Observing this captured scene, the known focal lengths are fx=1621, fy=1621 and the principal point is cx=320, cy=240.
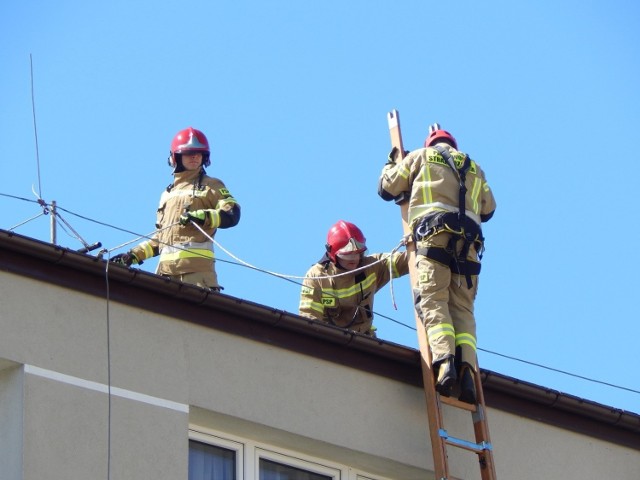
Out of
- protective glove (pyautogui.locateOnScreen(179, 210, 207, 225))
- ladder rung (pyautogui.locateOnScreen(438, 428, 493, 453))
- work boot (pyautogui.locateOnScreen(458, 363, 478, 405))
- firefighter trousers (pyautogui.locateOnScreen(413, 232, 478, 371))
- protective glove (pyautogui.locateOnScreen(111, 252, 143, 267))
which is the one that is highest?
protective glove (pyautogui.locateOnScreen(179, 210, 207, 225))

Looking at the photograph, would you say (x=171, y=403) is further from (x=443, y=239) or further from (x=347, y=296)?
(x=347, y=296)


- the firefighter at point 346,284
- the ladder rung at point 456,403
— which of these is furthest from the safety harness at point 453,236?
the firefighter at point 346,284

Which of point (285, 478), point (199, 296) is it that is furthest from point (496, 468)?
point (199, 296)

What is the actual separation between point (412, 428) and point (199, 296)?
1.88 m

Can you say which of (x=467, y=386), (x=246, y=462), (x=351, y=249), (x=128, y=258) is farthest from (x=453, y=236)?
(x=128, y=258)

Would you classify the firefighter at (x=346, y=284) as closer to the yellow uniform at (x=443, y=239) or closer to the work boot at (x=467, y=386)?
the yellow uniform at (x=443, y=239)

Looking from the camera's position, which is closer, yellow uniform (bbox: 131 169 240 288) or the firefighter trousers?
the firefighter trousers

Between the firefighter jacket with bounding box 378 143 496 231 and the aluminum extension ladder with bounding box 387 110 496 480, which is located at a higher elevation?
the firefighter jacket with bounding box 378 143 496 231

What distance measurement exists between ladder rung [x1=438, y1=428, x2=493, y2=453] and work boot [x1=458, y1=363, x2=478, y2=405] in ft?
0.99

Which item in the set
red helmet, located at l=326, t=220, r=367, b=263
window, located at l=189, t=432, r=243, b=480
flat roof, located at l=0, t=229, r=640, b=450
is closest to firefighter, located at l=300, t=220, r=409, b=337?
red helmet, located at l=326, t=220, r=367, b=263

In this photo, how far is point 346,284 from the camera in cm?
1364

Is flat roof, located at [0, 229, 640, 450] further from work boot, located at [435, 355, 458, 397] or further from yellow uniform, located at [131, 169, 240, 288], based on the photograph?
yellow uniform, located at [131, 169, 240, 288]

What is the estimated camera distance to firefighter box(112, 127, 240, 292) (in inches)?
511

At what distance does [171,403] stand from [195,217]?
3.22 m
